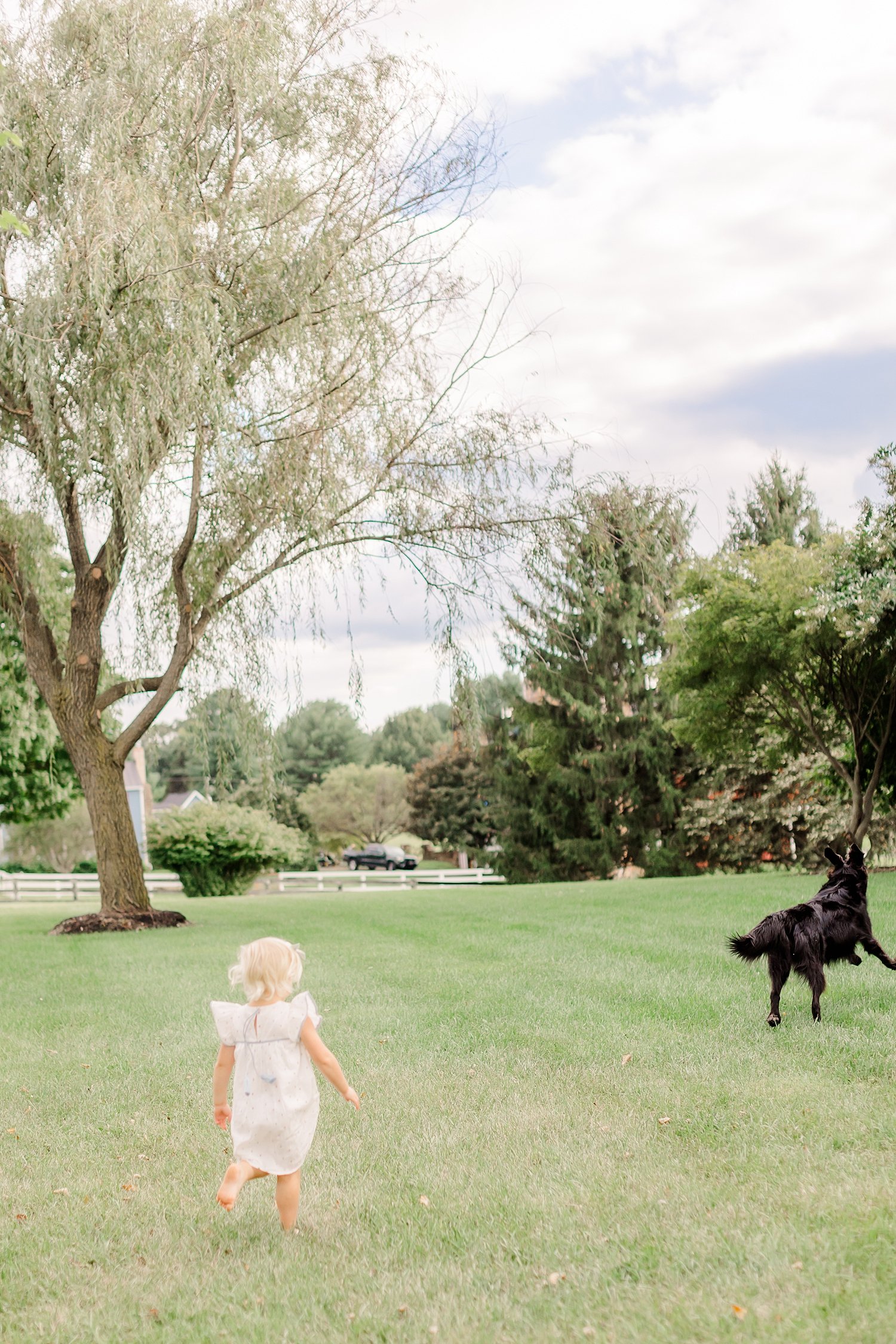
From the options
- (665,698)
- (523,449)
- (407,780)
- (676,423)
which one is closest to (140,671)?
(523,449)

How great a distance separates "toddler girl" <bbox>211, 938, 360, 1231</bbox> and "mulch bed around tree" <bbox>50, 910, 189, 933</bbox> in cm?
1292

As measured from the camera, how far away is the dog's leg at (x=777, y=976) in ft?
21.1

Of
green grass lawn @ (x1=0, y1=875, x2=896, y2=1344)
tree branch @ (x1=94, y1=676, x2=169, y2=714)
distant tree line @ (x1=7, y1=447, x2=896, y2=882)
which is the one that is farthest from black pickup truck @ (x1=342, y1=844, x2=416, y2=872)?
green grass lawn @ (x1=0, y1=875, x2=896, y2=1344)

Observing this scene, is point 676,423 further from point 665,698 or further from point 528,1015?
point 665,698

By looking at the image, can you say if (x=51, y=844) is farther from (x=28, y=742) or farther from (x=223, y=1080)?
(x=223, y=1080)

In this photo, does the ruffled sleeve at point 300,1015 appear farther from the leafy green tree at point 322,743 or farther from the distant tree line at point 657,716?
the leafy green tree at point 322,743

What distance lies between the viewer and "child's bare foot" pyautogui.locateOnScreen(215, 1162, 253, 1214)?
3.62 metres

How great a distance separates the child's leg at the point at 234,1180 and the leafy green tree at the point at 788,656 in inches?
520

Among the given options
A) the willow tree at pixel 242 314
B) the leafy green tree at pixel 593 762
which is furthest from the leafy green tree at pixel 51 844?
the willow tree at pixel 242 314

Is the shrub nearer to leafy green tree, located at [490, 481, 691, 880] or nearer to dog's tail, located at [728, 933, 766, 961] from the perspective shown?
leafy green tree, located at [490, 481, 691, 880]

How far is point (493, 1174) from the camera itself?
4305 millimetres

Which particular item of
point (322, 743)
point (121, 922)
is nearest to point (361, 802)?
point (322, 743)

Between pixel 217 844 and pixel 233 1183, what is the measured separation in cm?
2371

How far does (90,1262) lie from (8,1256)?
33cm
